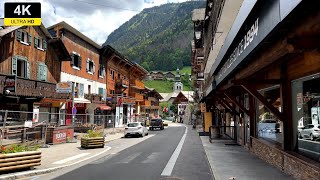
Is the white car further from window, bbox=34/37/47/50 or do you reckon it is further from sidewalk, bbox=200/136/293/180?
sidewalk, bbox=200/136/293/180

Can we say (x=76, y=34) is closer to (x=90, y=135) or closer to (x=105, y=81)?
(x=105, y=81)

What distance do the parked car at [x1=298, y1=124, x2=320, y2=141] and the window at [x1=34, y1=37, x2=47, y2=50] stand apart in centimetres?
2419

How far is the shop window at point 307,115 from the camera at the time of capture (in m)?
9.09

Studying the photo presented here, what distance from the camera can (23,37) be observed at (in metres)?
27.4

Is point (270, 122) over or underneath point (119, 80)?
underneath

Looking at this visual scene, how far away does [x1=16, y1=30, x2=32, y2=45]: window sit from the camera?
26.5m

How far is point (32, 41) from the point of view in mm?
28594

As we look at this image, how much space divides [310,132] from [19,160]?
906 cm

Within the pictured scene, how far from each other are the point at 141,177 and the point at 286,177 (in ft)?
14.1

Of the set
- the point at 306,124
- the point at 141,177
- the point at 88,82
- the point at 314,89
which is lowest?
the point at 141,177

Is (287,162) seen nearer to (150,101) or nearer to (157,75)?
(150,101)

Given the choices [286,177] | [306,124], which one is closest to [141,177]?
[286,177]

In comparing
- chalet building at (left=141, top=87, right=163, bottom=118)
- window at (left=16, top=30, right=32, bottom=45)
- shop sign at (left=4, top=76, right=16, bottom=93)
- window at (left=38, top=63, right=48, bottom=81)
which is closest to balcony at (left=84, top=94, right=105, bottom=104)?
window at (left=38, top=63, right=48, bottom=81)

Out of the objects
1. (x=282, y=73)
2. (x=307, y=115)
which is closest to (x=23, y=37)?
(x=282, y=73)
